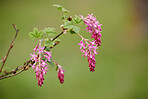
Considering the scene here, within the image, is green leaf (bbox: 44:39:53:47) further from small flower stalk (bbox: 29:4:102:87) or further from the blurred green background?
the blurred green background

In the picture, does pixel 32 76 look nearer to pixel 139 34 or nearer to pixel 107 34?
pixel 107 34

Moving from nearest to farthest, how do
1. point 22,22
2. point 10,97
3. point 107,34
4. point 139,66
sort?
point 10,97 → point 139,66 → point 107,34 → point 22,22

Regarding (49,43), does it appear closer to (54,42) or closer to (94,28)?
(54,42)

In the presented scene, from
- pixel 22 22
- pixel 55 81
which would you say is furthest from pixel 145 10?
pixel 22 22

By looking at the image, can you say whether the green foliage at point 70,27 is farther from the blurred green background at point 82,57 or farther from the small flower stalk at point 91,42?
the blurred green background at point 82,57

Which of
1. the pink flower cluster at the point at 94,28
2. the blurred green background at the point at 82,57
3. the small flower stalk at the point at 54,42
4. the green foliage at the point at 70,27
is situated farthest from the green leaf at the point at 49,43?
the blurred green background at the point at 82,57

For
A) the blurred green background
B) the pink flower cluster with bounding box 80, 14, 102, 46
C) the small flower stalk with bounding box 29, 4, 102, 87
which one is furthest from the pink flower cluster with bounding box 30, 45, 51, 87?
the blurred green background

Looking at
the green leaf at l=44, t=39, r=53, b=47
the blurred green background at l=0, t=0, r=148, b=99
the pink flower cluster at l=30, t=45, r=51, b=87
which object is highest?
the blurred green background at l=0, t=0, r=148, b=99

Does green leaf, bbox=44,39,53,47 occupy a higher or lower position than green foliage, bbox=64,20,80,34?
lower
